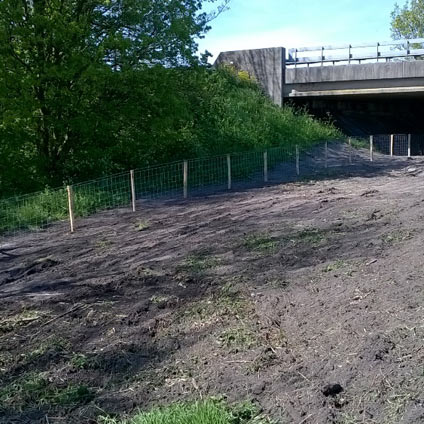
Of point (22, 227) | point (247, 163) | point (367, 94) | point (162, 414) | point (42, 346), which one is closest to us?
point (162, 414)

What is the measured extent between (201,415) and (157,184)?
14384 millimetres

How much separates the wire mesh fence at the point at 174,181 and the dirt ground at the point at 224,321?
7.89 ft

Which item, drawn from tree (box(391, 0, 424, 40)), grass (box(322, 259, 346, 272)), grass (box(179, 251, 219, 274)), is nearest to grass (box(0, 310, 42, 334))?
grass (box(179, 251, 219, 274))

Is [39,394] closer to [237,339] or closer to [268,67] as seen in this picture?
[237,339]

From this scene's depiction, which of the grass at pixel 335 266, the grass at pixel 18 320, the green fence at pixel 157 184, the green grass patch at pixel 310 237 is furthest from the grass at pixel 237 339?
the green fence at pixel 157 184

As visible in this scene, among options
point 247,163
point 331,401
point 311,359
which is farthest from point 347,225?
point 247,163

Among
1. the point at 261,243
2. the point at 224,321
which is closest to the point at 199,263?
the point at 261,243

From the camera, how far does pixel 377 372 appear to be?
448cm

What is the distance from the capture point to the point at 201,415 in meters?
4.05

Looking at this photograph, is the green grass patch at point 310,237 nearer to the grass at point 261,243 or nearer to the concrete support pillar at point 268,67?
the grass at point 261,243

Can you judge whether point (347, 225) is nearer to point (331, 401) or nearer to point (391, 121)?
point (331, 401)

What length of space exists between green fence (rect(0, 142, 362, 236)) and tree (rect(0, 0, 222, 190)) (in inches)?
57.6

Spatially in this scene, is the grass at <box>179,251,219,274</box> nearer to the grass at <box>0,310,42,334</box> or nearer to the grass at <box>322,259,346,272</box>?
the grass at <box>322,259,346,272</box>

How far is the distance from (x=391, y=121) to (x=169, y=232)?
3199cm
